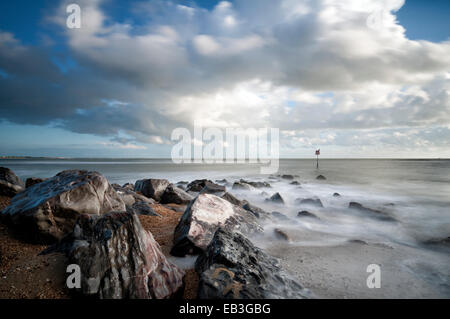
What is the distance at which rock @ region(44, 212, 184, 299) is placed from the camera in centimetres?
236

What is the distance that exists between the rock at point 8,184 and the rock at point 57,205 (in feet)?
8.03

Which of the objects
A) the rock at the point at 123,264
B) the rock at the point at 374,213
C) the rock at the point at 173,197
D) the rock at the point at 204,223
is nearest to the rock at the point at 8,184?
the rock at the point at 173,197

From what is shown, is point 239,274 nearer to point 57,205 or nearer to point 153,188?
point 57,205

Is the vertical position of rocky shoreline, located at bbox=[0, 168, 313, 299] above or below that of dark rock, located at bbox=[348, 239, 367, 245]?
above

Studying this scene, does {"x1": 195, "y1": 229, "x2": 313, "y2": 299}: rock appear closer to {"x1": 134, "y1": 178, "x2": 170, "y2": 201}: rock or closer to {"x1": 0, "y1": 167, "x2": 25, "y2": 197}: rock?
{"x1": 0, "y1": 167, "x2": 25, "y2": 197}: rock

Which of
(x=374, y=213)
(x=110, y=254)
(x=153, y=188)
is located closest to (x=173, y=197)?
(x=153, y=188)

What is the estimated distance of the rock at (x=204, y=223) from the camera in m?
3.81

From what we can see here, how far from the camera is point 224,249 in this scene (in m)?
2.96

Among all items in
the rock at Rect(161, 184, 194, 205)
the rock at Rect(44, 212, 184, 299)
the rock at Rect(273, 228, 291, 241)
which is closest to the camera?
the rock at Rect(44, 212, 184, 299)

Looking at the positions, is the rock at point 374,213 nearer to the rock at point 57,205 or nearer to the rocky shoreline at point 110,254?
the rocky shoreline at point 110,254

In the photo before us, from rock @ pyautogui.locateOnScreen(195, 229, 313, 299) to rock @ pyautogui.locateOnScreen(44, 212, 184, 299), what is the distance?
0.45 m

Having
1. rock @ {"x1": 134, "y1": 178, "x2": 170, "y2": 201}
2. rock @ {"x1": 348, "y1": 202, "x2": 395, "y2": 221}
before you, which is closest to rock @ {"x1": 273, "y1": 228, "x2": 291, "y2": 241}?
rock @ {"x1": 348, "y1": 202, "x2": 395, "y2": 221}

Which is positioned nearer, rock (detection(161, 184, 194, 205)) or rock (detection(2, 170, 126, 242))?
rock (detection(2, 170, 126, 242))
